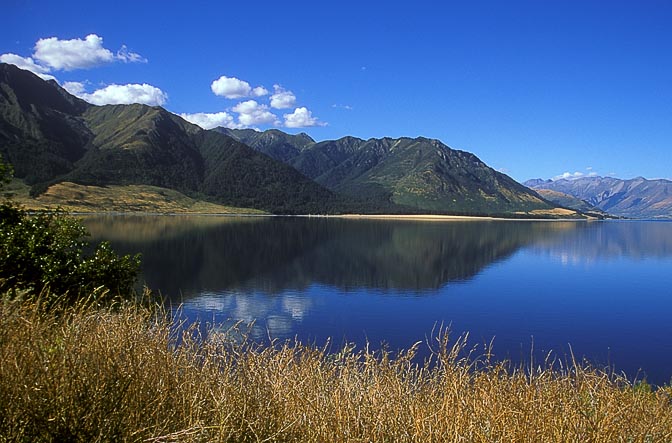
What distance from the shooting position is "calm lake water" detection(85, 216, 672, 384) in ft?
127

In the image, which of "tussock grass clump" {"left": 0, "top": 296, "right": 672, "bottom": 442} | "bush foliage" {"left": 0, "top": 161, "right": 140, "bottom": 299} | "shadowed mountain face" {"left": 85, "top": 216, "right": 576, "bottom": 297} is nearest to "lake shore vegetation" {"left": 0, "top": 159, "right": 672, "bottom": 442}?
"tussock grass clump" {"left": 0, "top": 296, "right": 672, "bottom": 442}

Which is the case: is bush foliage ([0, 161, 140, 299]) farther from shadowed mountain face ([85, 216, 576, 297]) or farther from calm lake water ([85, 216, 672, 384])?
shadowed mountain face ([85, 216, 576, 297])

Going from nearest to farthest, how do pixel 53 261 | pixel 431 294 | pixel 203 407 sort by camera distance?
pixel 203 407
pixel 53 261
pixel 431 294

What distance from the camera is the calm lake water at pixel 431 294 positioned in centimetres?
3862

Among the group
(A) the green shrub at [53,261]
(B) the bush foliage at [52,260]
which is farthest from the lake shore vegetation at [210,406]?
(A) the green shrub at [53,261]

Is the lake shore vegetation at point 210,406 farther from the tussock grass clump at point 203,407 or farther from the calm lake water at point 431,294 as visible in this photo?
the calm lake water at point 431,294

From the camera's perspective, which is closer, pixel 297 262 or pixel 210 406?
pixel 210 406

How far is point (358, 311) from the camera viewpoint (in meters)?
48.4

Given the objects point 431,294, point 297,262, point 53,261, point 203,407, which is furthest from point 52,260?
point 297,262

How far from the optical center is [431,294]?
59.8m

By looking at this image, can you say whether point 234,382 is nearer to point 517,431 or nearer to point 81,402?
point 81,402

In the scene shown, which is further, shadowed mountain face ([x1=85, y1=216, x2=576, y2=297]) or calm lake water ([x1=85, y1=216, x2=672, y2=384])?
shadowed mountain face ([x1=85, y1=216, x2=576, y2=297])

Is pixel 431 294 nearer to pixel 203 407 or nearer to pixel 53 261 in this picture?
pixel 53 261

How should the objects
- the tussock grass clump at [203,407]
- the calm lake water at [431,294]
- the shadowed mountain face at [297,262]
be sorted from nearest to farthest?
the tussock grass clump at [203,407] → the calm lake water at [431,294] → the shadowed mountain face at [297,262]
